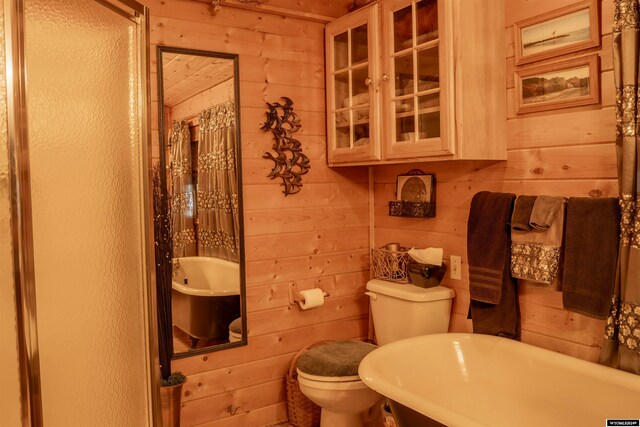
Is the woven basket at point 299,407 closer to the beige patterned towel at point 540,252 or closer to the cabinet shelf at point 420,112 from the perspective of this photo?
the beige patterned towel at point 540,252

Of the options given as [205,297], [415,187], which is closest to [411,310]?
[415,187]

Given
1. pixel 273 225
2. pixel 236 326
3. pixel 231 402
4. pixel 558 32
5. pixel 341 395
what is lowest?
pixel 231 402

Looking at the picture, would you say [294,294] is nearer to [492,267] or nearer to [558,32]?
[492,267]

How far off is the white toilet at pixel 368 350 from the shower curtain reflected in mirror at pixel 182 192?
31.6 inches

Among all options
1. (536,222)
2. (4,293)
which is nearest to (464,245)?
(536,222)

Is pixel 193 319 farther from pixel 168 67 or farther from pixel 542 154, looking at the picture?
pixel 542 154

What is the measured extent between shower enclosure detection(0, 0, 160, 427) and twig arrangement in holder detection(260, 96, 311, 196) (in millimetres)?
1340

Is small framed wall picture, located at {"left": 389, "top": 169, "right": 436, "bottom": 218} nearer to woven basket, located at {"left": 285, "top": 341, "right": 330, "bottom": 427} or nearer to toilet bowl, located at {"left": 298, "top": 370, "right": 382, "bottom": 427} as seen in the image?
toilet bowl, located at {"left": 298, "top": 370, "right": 382, "bottom": 427}

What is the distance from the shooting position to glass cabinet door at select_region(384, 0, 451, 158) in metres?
2.37

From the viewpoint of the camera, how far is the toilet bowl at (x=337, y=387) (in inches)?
96.7

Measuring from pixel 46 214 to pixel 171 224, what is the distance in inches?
54.0

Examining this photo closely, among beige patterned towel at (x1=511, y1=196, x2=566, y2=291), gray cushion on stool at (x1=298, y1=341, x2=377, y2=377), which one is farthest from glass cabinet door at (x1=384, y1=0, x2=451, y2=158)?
gray cushion on stool at (x1=298, y1=341, x2=377, y2=377)

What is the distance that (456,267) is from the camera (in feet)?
8.88

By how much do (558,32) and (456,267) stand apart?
1.16m
